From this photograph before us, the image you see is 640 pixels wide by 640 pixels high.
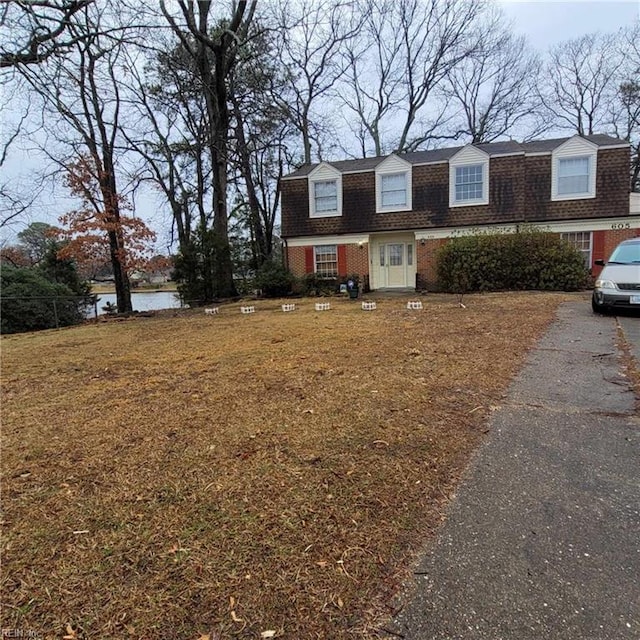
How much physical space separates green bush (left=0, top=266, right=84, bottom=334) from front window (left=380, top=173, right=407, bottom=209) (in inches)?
478

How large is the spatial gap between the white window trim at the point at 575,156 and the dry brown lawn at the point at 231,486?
13.0m

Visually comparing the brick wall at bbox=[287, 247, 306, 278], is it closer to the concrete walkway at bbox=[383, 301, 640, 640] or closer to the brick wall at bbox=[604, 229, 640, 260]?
the brick wall at bbox=[604, 229, 640, 260]

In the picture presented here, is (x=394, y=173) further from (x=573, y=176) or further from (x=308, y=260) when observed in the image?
(x=573, y=176)

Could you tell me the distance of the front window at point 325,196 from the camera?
59.7 feet

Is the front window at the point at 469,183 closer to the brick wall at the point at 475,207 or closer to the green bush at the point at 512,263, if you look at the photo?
the brick wall at the point at 475,207

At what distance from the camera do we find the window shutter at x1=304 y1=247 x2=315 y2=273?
1823cm

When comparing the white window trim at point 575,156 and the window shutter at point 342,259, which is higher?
the white window trim at point 575,156

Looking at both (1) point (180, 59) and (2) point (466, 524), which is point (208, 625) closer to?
(2) point (466, 524)

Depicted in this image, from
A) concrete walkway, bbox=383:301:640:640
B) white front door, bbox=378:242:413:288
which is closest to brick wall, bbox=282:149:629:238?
white front door, bbox=378:242:413:288

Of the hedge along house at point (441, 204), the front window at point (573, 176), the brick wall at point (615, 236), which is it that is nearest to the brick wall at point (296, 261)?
the hedge along house at point (441, 204)

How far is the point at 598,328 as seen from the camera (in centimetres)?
717

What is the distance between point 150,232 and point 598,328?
17195mm

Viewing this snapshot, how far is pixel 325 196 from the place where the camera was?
60.0ft

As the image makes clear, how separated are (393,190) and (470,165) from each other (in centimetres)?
308
